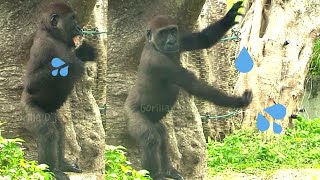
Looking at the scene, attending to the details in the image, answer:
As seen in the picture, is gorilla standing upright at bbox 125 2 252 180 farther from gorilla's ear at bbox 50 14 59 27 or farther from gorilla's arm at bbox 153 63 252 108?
gorilla's ear at bbox 50 14 59 27

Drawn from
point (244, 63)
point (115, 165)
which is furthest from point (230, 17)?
point (115, 165)

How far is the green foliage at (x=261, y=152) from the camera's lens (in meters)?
7.52

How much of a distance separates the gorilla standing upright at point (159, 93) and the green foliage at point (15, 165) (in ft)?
3.33

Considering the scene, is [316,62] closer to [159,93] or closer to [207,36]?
[207,36]

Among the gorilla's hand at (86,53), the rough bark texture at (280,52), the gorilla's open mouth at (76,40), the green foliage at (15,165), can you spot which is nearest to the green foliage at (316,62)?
the rough bark texture at (280,52)

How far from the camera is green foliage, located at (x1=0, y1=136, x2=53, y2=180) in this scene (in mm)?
4810

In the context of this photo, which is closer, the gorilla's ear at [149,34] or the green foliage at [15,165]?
the green foliage at [15,165]

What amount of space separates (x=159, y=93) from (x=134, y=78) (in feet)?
0.79

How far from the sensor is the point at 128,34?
6.02m

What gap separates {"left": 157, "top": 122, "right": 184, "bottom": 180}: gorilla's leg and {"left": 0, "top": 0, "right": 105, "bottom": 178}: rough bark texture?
58 centimetres

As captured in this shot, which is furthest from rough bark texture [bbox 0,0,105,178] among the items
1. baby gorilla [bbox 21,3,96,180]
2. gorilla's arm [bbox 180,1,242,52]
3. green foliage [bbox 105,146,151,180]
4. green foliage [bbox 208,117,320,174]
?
green foliage [bbox 208,117,320,174]

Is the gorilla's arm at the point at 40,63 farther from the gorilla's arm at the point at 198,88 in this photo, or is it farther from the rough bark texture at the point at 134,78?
the gorilla's arm at the point at 198,88

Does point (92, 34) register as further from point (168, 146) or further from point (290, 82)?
point (290, 82)

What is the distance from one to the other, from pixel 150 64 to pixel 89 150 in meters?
0.84
